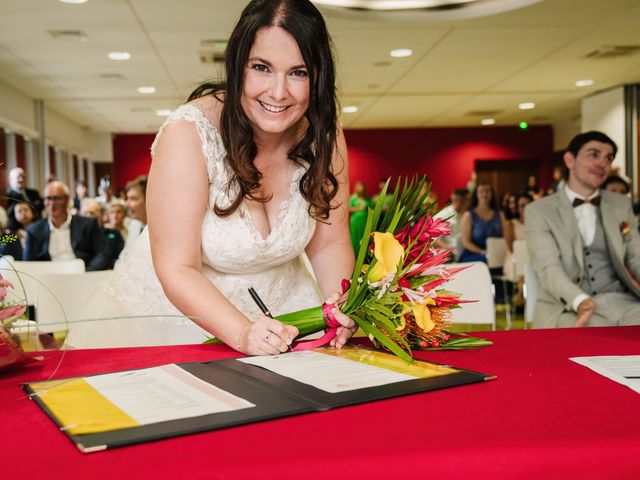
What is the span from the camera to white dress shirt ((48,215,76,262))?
6.43m

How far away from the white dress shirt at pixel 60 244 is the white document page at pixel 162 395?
562 cm

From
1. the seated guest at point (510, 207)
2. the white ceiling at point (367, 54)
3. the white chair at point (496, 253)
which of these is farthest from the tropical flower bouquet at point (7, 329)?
the seated guest at point (510, 207)

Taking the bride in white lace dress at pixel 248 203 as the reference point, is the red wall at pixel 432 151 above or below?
above

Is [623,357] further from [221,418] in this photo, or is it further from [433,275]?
[221,418]

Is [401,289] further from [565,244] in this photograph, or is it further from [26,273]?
[565,244]

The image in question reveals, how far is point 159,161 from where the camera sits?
174 cm

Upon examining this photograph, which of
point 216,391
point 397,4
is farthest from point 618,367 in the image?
point 397,4

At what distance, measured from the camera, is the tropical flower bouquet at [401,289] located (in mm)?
1356

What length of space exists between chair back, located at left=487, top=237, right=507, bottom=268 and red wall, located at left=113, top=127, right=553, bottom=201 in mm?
10525

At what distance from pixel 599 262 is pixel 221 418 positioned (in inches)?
125

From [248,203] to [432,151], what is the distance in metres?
16.3

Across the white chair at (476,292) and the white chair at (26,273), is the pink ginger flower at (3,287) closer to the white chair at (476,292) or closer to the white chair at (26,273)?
the white chair at (26,273)

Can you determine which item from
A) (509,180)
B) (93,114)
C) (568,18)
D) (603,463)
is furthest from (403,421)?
(509,180)

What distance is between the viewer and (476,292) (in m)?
2.90
